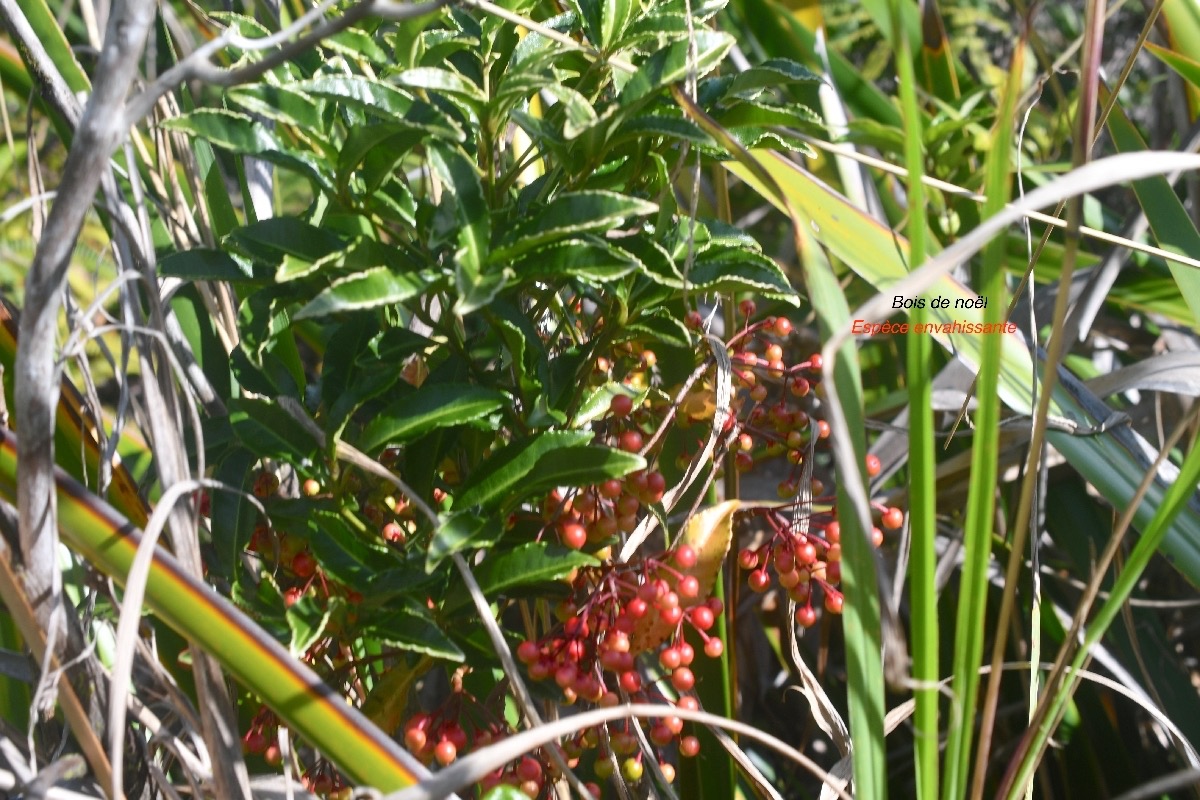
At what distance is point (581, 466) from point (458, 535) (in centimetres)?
7

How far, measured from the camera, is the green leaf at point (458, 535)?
Result: 48 centimetres

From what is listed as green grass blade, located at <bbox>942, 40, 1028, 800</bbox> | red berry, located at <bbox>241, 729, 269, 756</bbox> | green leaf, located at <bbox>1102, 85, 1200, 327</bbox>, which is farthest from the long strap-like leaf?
green leaf, located at <bbox>1102, 85, 1200, 327</bbox>

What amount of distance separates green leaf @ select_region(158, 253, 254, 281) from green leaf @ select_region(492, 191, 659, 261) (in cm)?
16

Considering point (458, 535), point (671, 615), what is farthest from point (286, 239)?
point (671, 615)

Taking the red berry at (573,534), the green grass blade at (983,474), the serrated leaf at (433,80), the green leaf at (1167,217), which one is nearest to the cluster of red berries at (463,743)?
the red berry at (573,534)

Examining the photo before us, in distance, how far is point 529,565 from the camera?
52 centimetres

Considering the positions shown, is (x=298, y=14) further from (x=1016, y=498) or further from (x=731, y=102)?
(x=1016, y=498)

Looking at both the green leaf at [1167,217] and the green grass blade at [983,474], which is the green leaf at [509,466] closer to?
the green grass blade at [983,474]

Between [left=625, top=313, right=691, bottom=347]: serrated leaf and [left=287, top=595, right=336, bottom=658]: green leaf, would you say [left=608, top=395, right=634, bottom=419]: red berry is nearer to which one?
[left=625, top=313, right=691, bottom=347]: serrated leaf

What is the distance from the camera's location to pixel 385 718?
578 mm

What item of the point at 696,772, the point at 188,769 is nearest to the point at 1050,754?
the point at 696,772

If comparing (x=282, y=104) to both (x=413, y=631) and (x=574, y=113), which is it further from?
(x=413, y=631)

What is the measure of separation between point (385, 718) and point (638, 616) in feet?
0.53

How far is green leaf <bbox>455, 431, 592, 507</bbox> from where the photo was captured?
1.69 feet
